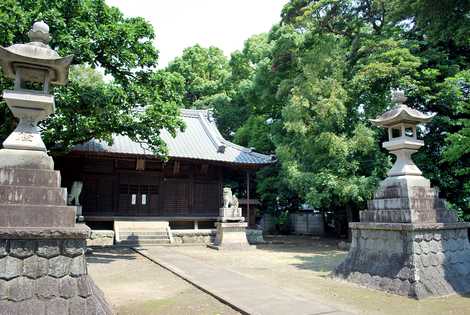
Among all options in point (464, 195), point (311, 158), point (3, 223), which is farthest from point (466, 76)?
point (3, 223)

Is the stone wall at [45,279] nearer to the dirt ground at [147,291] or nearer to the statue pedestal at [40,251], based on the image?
the statue pedestal at [40,251]

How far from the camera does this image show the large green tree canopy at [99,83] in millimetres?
10766

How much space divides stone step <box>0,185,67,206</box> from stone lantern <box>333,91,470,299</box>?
22.2 feet

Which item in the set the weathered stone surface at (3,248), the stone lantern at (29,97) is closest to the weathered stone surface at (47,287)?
the weathered stone surface at (3,248)

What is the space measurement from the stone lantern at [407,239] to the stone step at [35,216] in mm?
6567

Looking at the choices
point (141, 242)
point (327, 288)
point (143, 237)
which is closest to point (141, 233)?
point (143, 237)

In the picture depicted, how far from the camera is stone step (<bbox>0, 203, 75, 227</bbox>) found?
532cm

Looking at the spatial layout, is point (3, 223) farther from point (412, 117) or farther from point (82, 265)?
point (412, 117)

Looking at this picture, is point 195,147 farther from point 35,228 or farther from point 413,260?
point 35,228

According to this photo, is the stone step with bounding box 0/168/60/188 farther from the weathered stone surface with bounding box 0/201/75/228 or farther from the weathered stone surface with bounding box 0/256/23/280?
the weathered stone surface with bounding box 0/256/23/280

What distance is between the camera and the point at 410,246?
790cm

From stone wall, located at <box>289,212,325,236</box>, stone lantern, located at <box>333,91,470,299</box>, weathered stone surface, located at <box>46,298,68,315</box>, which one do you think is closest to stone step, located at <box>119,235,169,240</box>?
stone lantern, located at <box>333,91,470,299</box>

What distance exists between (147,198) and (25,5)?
39.9 feet

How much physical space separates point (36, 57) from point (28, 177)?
1972mm
